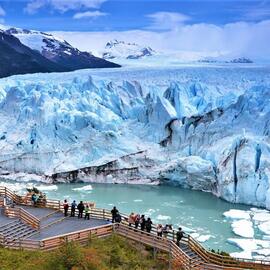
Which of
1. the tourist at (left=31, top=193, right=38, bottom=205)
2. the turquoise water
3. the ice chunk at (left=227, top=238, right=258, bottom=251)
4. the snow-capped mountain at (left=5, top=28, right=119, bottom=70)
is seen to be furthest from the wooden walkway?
the snow-capped mountain at (left=5, top=28, right=119, bottom=70)

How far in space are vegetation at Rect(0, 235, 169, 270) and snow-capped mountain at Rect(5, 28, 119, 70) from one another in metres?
45.4

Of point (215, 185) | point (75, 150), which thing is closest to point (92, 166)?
point (75, 150)

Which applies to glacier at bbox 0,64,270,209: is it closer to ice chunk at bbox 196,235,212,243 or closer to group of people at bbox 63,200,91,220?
ice chunk at bbox 196,235,212,243

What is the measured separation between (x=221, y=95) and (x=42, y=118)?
767 centimetres

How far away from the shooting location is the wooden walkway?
9000mm

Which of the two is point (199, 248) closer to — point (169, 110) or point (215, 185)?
point (215, 185)

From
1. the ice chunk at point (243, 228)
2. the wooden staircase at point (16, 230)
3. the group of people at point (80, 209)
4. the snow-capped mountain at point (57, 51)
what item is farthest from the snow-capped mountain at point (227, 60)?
the wooden staircase at point (16, 230)

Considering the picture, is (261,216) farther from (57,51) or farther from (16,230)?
(57,51)

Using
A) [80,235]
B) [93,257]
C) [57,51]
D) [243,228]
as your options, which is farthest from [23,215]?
[57,51]

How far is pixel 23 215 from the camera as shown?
34.2 ft

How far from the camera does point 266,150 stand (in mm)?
17953

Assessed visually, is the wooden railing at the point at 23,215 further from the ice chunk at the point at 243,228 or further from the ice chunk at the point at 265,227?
the ice chunk at the point at 265,227

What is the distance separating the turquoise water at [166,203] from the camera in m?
14.9

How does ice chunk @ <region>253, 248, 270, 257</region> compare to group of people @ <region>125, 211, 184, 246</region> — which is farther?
ice chunk @ <region>253, 248, 270, 257</region>
